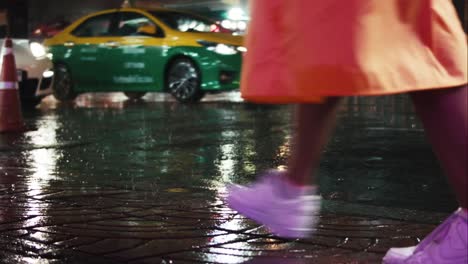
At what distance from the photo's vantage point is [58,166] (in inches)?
204

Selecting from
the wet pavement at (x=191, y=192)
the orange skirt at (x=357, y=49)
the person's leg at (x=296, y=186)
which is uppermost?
the orange skirt at (x=357, y=49)

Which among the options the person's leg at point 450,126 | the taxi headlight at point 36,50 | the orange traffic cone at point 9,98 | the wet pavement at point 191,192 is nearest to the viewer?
the person's leg at point 450,126

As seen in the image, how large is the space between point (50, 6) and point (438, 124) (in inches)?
1221

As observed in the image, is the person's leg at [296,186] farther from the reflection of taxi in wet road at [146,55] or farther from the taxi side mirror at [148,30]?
the taxi side mirror at [148,30]

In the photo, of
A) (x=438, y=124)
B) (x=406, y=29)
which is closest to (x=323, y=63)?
(x=406, y=29)

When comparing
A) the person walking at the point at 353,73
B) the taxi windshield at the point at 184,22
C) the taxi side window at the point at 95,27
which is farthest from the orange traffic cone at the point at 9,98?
the person walking at the point at 353,73

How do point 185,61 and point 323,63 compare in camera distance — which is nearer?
point 323,63

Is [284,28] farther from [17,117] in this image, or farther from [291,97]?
[17,117]

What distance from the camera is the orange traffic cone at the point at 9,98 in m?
7.61

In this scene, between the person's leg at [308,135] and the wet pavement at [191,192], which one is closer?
the person's leg at [308,135]

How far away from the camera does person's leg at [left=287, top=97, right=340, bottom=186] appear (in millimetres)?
2227

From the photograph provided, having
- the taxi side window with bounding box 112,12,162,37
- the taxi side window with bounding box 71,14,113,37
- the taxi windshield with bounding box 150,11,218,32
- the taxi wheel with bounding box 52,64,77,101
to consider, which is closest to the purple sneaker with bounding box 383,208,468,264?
the taxi windshield with bounding box 150,11,218,32

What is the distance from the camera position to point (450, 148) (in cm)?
218

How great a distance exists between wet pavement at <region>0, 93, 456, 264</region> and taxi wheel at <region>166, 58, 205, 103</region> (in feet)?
11.3
